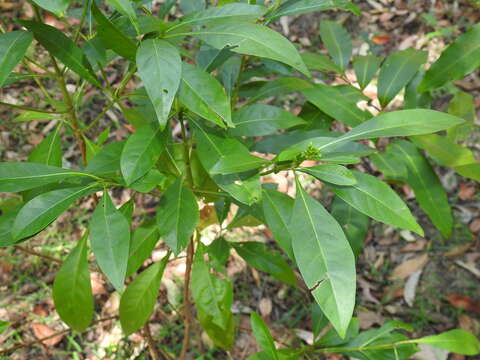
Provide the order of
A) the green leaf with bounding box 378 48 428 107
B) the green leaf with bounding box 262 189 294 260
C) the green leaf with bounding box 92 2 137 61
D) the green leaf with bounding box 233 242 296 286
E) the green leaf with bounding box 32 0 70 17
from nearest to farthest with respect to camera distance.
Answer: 1. the green leaf with bounding box 32 0 70 17
2. the green leaf with bounding box 92 2 137 61
3. the green leaf with bounding box 262 189 294 260
4. the green leaf with bounding box 378 48 428 107
5. the green leaf with bounding box 233 242 296 286

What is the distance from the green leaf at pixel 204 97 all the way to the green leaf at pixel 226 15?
0.09 meters

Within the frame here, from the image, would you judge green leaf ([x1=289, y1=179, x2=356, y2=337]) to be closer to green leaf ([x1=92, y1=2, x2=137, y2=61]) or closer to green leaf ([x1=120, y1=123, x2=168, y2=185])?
green leaf ([x1=120, y1=123, x2=168, y2=185])

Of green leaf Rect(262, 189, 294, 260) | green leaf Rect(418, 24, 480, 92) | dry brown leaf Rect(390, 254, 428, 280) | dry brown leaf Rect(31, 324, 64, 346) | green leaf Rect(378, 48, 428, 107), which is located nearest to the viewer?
green leaf Rect(262, 189, 294, 260)

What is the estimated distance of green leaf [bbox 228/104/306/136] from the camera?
115 cm

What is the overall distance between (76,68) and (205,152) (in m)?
0.32

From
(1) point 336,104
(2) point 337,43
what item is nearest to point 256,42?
(1) point 336,104

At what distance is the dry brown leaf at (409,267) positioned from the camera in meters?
2.39

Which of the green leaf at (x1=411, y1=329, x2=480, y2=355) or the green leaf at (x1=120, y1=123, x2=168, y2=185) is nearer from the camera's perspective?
the green leaf at (x1=120, y1=123, x2=168, y2=185)

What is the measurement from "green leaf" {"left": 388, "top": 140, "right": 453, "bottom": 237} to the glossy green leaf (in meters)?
0.49

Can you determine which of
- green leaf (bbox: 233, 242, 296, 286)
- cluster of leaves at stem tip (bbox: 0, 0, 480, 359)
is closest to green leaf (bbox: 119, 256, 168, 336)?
cluster of leaves at stem tip (bbox: 0, 0, 480, 359)

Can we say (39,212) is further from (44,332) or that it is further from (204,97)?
(44,332)

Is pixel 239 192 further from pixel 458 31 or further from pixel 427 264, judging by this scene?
pixel 458 31

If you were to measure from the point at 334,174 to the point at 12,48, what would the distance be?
0.64 metres

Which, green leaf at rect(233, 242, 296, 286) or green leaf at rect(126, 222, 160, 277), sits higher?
green leaf at rect(126, 222, 160, 277)
